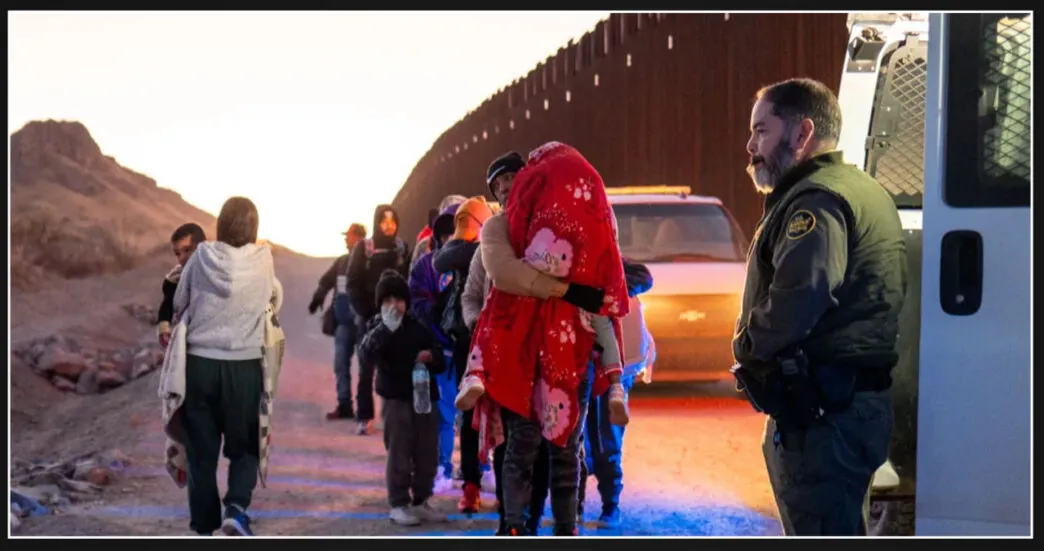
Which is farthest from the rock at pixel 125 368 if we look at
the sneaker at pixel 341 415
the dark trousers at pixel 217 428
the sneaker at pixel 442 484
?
the dark trousers at pixel 217 428

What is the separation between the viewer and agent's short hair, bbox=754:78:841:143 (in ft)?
15.0

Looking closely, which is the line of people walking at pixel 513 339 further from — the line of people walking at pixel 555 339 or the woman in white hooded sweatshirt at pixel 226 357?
the woman in white hooded sweatshirt at pixel 226 357

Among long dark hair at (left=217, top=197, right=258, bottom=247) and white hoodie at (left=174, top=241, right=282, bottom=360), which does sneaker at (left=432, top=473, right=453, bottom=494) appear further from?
long dark hair at (left=217, top=197, right=258, bottom=247)

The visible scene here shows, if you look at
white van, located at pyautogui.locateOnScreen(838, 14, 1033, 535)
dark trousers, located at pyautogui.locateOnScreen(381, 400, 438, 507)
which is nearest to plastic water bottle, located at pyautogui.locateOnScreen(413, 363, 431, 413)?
dark trousers, located at pyautogui.locateOnScreen(381, 400, 438, 507)

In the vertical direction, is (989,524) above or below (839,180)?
below

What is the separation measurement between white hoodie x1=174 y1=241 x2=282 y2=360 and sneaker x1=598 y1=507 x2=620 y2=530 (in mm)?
1872

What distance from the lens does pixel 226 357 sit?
6.91 metres

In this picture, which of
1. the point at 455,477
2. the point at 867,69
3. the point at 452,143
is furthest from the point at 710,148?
the point at 452,143

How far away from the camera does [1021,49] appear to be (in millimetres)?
Result: 4605

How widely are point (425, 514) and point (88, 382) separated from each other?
409 inches

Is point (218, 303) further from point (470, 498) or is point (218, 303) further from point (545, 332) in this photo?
point (545, 332)
